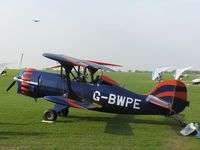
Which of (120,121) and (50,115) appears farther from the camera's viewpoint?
(120,121)

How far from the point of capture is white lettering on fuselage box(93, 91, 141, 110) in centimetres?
1162

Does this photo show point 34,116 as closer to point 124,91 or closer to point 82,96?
point 82,96

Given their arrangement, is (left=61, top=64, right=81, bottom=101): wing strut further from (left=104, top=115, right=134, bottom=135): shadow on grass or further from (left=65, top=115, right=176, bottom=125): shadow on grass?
(left=104, top=115, right=134, bottom=135): shadow on grass

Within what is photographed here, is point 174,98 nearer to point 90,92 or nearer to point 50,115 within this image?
point 90,92

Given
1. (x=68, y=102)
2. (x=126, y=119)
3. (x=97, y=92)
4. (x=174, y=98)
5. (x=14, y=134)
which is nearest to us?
(x=14, y=134)

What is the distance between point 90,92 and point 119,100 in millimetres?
1056

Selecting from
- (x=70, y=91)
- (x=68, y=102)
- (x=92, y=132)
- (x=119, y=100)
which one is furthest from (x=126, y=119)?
(x=92, y=132)

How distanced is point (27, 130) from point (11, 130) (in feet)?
1.46

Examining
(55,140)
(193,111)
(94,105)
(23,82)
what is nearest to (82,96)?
(94,105)

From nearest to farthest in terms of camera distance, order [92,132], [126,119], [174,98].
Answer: [92,132] → [174,98] → [126,119]

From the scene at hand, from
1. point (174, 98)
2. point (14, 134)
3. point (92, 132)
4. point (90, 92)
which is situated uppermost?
point (174, 98)

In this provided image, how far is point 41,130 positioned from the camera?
10031 millimetres

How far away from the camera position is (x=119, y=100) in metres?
11.8

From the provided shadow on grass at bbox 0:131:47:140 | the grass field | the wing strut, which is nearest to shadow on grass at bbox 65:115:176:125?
the grass field
